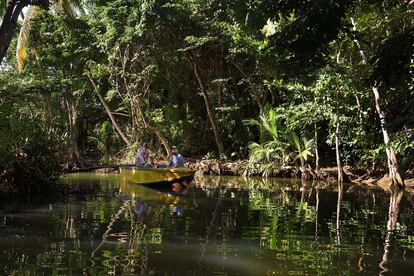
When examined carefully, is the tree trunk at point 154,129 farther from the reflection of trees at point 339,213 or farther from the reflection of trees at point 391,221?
the reflection of trees at point 391,221

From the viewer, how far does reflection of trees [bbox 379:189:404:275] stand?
6.76m

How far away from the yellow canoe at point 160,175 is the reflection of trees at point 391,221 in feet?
21.2

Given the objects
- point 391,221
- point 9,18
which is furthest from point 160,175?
point 391,221

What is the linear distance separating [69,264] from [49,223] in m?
3.38

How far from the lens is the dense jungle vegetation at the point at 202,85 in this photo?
13148mm

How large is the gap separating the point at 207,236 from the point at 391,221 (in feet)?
14.6

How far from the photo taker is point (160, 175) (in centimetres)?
1680

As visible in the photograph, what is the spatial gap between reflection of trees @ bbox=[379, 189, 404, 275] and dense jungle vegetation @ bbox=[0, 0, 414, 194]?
1389mm

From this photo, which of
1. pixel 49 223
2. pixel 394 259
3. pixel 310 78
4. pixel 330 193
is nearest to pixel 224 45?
pixel 310 78

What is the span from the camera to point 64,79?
28.5 meters

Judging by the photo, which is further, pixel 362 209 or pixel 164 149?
pixel 164 149

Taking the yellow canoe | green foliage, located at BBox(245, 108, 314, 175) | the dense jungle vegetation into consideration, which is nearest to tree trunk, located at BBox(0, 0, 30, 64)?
the dense jungle vegetation

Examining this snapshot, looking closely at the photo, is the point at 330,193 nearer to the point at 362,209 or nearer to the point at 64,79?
the point at 362,209

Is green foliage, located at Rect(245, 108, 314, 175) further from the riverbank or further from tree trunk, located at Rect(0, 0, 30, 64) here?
tree trunk, located at Rect(0, 0, 30, 64)
